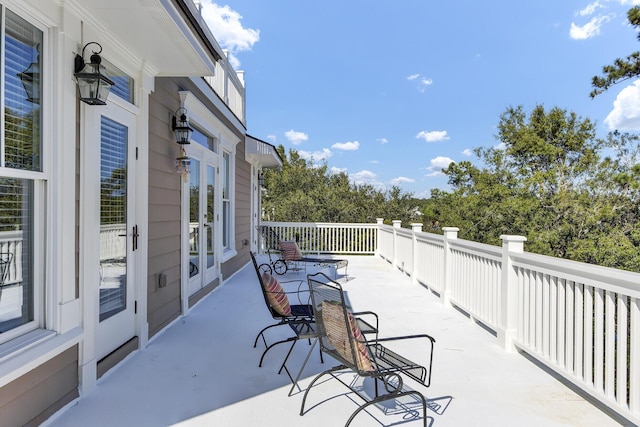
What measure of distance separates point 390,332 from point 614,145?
13.4 meters

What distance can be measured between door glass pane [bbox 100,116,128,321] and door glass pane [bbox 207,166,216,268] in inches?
97.9

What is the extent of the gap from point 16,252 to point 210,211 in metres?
3.77

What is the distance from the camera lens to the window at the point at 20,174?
1.91m

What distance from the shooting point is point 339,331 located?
220cm

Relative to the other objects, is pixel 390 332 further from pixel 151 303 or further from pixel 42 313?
pixel 42 313

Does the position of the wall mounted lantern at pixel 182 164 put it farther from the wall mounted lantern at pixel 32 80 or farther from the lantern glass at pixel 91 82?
the wall mounted lantern at pixel 32 80

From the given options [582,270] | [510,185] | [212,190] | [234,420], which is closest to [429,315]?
[582,270]

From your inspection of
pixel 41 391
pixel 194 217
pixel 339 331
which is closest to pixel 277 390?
pixel 339 331

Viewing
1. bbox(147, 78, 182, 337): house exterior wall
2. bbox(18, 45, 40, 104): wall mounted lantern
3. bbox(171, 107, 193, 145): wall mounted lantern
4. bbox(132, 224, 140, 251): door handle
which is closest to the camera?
bbox(18, 45, 40, 104): wall mounted lantern

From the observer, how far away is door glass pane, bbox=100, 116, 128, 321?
9.39 ft

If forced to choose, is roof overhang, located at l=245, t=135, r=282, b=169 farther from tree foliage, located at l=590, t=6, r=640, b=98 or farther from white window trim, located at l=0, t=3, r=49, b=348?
tree foliage, located at l=590, t=6, r=640, b=98

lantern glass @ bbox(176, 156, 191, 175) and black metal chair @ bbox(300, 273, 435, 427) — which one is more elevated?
lantern glass @ bbox(176, 156, 191, 175)

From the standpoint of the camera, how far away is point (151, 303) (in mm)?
3582

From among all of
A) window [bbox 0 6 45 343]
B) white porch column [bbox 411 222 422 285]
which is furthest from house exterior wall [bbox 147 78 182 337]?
white porch column [bbox 411 222 422 285]
